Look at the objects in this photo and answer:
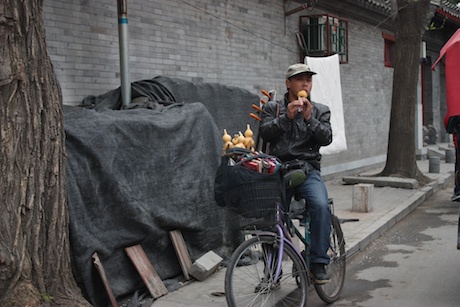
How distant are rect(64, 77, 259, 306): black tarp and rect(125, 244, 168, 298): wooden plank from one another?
0.24 ft

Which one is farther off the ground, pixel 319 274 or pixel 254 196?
pixel 254 196

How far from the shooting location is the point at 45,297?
13.7 feet

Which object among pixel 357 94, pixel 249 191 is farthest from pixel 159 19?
pixel 357 94

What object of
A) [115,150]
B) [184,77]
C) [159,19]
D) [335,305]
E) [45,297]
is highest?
[159,19]

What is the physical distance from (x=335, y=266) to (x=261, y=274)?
1114 millimetres

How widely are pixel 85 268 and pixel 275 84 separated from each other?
8.15 m

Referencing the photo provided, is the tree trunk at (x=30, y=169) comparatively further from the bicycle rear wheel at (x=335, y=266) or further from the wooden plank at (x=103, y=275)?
the bicycle rear wheel at (x=335, y=266)

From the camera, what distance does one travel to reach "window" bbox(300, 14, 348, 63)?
1317cm

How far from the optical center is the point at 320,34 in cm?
1326

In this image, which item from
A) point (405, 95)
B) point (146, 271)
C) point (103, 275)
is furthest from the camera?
point (405, 95)

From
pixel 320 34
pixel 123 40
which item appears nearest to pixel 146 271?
pixel 123 40

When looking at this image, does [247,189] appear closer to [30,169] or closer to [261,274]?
[261,274]

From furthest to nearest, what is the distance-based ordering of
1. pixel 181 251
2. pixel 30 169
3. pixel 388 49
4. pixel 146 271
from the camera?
1. pixel 388 49
2. pixel 181 251
3. pixel 146 271
4. pixel 30 169

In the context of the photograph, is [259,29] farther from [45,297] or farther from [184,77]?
[45,297]
